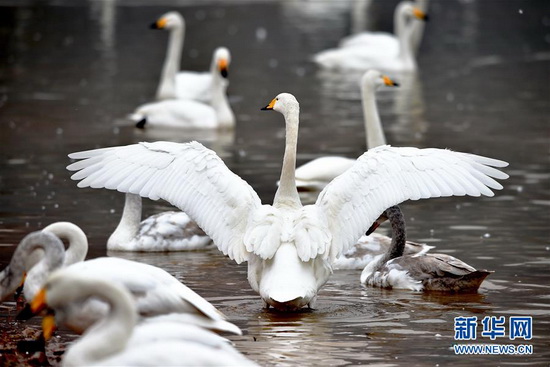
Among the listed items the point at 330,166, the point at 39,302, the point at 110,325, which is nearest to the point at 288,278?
the point at 39,302

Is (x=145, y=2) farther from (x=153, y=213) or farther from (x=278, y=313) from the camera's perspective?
(x=278, y=313)

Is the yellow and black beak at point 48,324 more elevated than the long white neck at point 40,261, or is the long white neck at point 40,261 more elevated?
the long white neck at point 40,261

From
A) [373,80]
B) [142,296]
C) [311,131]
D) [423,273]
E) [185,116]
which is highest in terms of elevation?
[373,80]

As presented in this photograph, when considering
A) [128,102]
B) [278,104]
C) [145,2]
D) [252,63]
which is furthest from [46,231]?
[145,2]

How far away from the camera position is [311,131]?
18.1 meters

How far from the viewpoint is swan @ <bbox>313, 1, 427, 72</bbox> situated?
26.0 metres

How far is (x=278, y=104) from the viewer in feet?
32.3

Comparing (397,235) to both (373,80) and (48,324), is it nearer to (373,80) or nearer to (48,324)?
(48,324)

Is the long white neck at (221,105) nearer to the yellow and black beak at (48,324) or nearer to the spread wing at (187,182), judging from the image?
the spread wing at (187,182)

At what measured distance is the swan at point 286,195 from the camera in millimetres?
8727

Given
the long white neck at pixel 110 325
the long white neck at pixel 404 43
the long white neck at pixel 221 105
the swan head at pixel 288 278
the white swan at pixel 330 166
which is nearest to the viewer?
the long white neck at pixel 110 325

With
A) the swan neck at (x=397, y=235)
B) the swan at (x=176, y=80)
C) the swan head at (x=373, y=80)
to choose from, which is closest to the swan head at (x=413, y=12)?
the swan at (x=176, y=80)

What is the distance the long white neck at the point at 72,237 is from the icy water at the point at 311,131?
681 mm

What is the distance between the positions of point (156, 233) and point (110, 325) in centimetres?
570
